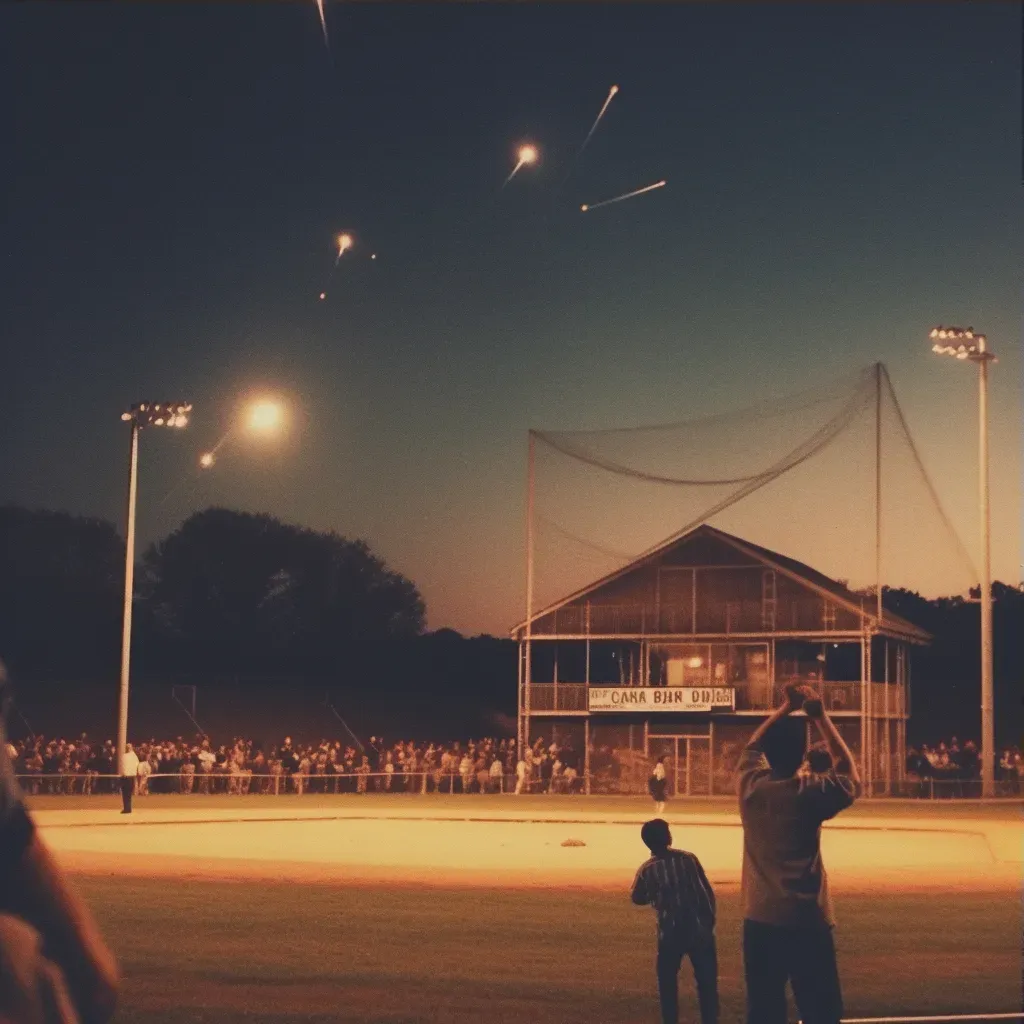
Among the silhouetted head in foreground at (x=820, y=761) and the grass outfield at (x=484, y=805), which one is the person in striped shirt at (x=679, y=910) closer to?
the silhouetted head in foreground at (x=820, y=761)

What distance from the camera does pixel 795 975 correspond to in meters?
7.08

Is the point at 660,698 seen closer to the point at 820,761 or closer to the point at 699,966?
the point at 699,966

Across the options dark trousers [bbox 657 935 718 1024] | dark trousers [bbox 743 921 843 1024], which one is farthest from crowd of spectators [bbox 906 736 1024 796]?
dark trousers [bbox 743 921 843 1024]

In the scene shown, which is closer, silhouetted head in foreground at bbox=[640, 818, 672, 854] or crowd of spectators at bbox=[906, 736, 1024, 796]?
silhouetted head in foreground at bbox=[640, 818, 672, 854]

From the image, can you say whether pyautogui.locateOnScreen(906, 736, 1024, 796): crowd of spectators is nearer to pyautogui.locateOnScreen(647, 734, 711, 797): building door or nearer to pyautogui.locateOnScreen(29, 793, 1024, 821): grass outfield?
pyautogui.locateOnScreen(29, 793, 1024, 821): grass outfield

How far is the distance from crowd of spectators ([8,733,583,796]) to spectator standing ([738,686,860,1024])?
1493 inches

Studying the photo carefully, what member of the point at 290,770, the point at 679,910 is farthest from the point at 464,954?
the point at 290,770

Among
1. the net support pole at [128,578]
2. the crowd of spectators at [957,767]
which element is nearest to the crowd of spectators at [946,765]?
the crowd of spectators at [957,767]

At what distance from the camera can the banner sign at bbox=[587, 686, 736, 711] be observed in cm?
5459

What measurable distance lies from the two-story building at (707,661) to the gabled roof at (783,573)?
0.05 metres

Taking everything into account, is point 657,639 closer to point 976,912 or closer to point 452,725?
point 452,725

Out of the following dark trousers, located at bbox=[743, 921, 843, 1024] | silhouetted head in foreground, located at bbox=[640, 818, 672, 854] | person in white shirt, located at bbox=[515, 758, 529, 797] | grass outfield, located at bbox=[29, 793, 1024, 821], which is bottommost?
grass outfield, located at bbox=[29, 793, 1024, 821]

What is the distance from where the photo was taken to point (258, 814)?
120ft

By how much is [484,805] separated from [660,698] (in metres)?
13.2
